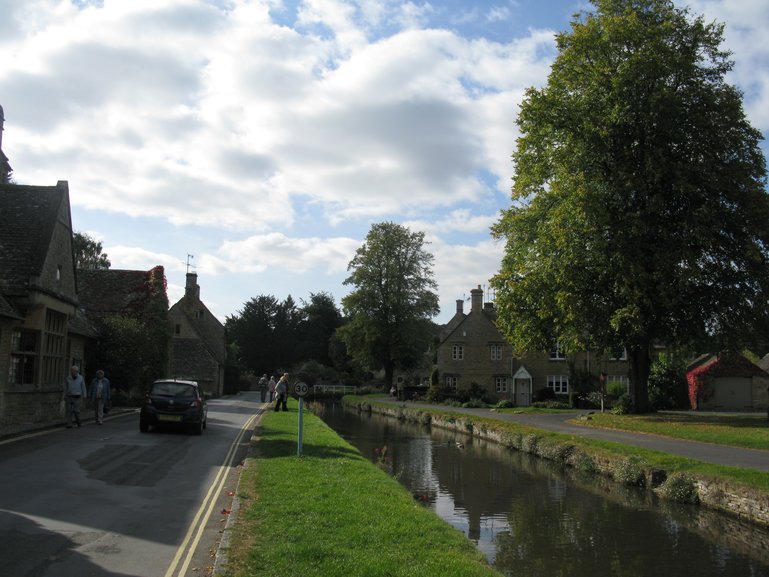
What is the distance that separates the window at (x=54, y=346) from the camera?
2228 centimetres

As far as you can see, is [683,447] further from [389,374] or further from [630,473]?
[389,374]

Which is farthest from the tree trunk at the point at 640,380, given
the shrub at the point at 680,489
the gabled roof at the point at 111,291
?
the gabled roof at the point at 111,291

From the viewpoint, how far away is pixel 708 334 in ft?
94.6

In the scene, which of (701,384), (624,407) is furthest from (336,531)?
(701,384)

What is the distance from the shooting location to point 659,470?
15.9m

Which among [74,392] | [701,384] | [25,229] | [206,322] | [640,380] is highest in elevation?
[25,229]

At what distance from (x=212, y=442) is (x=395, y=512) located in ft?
33.7

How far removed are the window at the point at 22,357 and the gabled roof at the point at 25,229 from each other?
1576 mm

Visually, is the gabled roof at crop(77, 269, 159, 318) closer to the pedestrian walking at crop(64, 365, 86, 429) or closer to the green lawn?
the pedestrian walking at crop(64, 365, 86, 429)

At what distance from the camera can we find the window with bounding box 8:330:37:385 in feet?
66.5

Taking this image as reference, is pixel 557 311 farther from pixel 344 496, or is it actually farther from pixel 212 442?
pixel 344 496

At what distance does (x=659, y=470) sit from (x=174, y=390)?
44.8 feet

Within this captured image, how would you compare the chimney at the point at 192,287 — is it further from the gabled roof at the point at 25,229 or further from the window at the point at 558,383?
the gabled roof at the point at 25,229

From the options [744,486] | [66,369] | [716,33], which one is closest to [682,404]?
[716,33]
